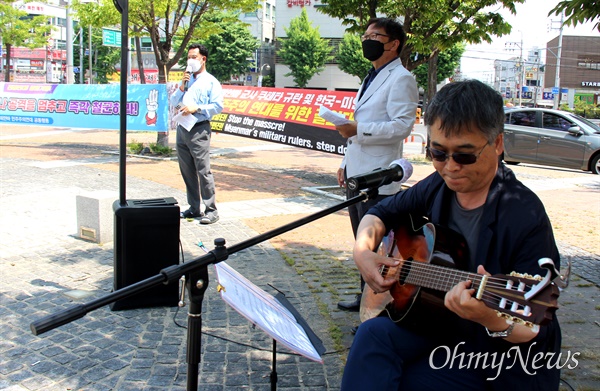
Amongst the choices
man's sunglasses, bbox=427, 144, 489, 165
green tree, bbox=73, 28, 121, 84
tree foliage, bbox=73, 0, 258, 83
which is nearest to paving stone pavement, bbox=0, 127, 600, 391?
man's sunglasses, bbox=427, 144, 489, 165

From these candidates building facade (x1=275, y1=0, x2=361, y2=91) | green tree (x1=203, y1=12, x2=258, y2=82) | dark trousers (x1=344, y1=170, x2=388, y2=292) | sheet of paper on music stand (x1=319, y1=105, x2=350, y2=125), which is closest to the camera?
dark trousers (x1=344, y1=170, x2=388, y2=292)

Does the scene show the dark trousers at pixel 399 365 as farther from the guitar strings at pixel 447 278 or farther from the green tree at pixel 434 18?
the green tree at pixel 434 18

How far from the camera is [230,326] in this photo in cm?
407

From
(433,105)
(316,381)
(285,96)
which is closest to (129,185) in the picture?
(285,96)

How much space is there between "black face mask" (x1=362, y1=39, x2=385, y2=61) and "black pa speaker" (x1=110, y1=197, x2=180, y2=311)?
1.90 meters

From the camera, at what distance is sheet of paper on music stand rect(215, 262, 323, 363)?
6.41 feet

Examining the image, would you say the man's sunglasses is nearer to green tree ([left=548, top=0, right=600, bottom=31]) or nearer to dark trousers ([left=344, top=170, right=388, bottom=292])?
dark trousers ([left=344, top=170, right=388, bottom=292])

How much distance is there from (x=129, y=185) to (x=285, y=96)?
4.72 meters

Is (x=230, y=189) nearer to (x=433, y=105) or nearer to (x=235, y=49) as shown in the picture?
(x=433, y=105)

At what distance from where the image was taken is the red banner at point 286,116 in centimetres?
1123

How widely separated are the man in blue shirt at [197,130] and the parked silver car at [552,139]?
940 centimetres

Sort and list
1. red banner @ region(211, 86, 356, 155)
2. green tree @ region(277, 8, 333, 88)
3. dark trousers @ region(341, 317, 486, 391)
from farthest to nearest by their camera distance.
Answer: green tree @ region(277, 8, 333, 88), red banner @ region(211, 86, 356, 155), dark trousers @ region(341, 317, 486, 391)

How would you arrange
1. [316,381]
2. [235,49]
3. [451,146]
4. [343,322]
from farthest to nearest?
[235,49] < [343,322] < [316,381] < [451,146]

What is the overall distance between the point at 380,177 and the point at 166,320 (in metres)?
2.44
